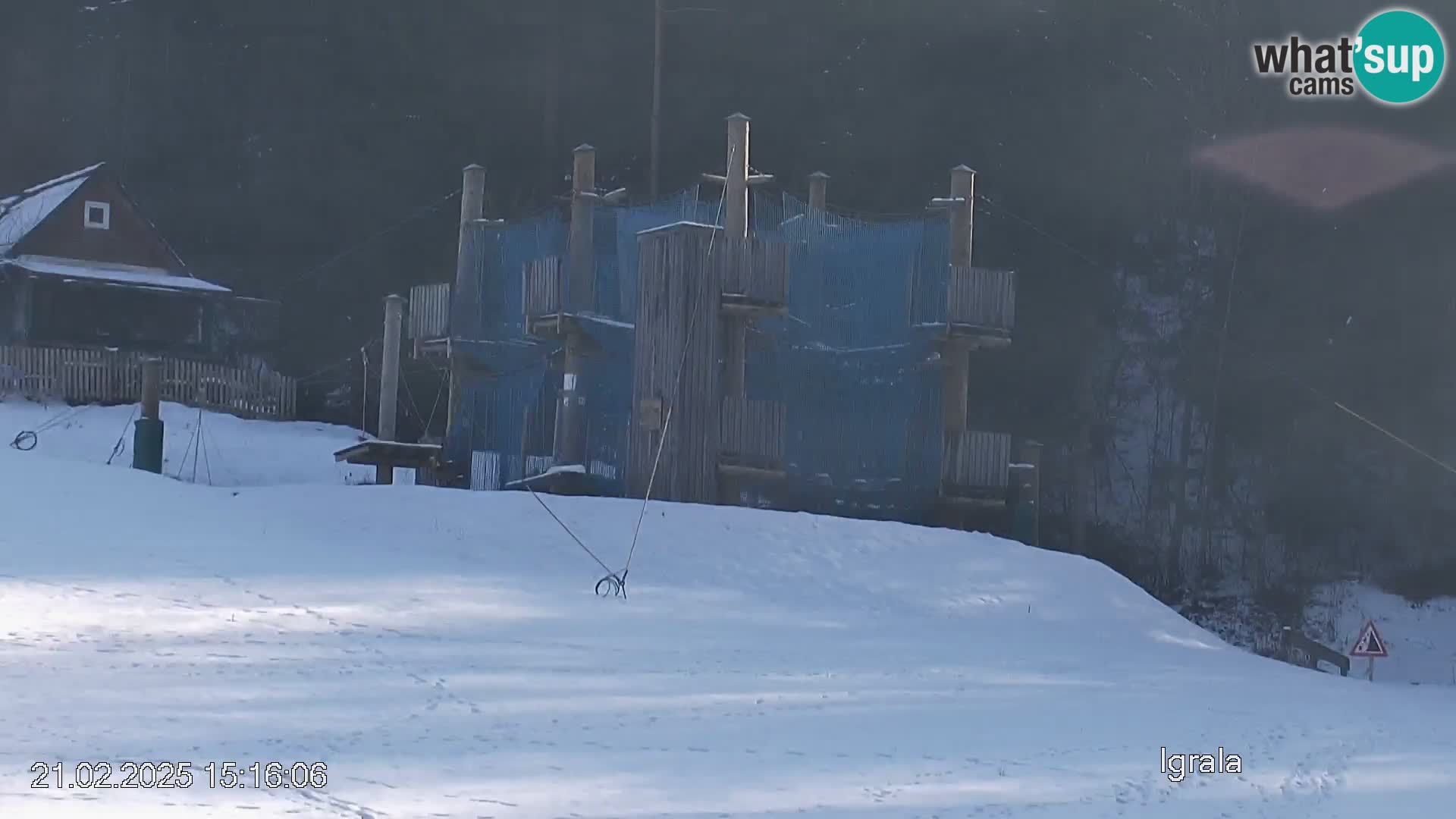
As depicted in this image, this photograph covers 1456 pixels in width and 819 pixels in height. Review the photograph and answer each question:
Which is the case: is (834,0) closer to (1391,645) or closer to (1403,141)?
(1403,141)

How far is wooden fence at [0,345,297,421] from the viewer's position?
1506 inches

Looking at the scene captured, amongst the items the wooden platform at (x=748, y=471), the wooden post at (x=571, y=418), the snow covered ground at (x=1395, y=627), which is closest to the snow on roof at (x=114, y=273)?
the wooden post at (x=571, y=418)

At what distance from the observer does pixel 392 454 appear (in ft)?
93.4

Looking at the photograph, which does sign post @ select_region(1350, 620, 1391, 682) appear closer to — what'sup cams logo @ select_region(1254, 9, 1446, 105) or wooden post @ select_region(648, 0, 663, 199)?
what'sup cams logo @ select_region(1254, 9, 1446, 105)

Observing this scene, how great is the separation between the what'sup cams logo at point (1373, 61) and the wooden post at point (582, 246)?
21542 millimetres

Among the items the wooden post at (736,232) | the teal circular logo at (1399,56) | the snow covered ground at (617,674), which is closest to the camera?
the snow covered ground at (617,674)

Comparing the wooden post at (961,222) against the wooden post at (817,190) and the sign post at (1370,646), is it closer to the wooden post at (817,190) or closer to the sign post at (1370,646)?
the wooden post at (817,190)

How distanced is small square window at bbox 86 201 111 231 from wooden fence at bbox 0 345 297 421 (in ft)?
25.2

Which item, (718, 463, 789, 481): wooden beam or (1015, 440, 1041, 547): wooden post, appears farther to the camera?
(1015, 440, 1041, 547): wooden post

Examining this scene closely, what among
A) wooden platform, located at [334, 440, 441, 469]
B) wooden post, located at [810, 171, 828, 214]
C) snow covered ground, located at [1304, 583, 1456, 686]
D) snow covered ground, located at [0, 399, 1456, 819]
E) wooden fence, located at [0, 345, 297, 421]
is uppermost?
wooden post, located at [810, 171, 828, 214]

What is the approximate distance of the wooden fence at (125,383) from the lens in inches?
1506

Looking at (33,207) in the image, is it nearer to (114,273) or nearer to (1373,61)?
(114,273)

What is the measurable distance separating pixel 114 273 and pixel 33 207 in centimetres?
290

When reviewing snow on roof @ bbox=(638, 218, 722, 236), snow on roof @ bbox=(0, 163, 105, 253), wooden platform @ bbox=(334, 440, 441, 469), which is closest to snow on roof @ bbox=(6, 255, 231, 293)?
snow on roof @ bbox=(0, 163, 105, 253)
